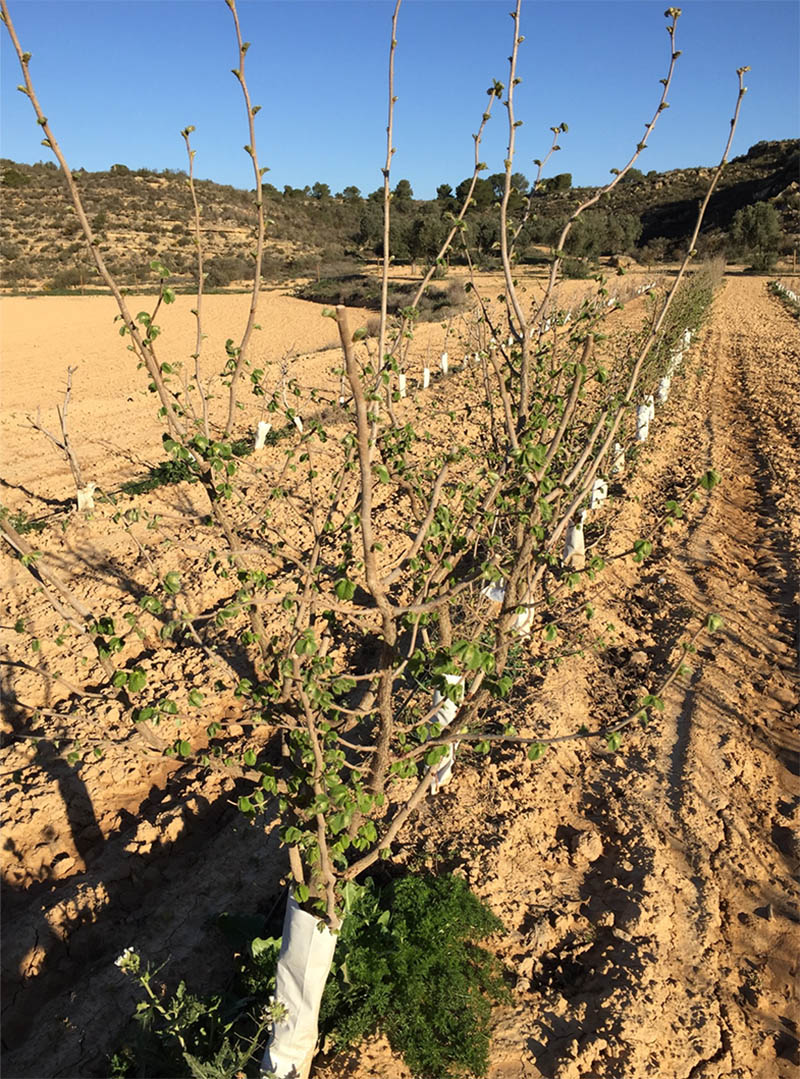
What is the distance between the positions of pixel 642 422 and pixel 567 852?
19.1ft

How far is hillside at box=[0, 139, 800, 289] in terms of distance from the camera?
110 ft

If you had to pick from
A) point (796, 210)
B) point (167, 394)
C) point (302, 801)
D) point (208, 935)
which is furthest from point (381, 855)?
point (796, 210)

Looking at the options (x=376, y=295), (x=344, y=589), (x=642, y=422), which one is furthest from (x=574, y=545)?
(x=376, y=295)

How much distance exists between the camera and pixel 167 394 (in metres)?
1.86

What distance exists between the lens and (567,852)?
3.35m

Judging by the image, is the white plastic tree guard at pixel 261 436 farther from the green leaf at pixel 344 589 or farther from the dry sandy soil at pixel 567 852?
the green leaf at pixel 344 589

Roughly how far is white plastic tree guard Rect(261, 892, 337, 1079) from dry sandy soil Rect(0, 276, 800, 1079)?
24cm

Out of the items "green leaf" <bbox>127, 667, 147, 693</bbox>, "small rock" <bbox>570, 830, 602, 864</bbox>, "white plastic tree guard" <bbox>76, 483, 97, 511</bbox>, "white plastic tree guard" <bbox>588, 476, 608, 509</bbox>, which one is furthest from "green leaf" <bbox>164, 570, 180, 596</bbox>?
"white plastic tree guard" <bbox>76, 483, 97, 511</bbox>

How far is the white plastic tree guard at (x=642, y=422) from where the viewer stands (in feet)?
25.9

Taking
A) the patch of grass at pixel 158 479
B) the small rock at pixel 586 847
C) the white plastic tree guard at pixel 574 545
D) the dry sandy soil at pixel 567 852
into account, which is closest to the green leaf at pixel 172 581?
the dry sandy soil at pixel 567 852

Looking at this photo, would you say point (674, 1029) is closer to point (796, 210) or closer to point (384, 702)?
point (384, 702)

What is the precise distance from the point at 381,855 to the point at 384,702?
2.12 feet

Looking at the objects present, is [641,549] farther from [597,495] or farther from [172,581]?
[597,495]

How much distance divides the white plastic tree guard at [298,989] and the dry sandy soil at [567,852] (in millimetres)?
242
